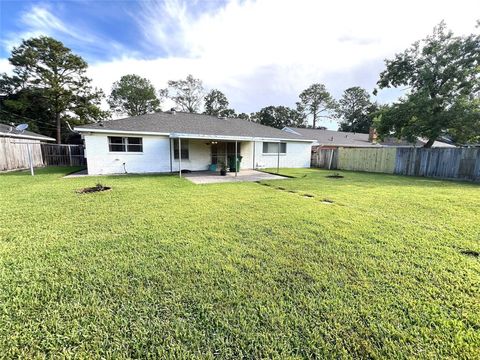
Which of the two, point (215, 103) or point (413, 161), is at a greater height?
point (215, 103)

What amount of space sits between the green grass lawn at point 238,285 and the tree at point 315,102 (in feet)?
153

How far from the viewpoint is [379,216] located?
15.7 feet

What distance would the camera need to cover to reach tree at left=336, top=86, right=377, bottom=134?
155 feet

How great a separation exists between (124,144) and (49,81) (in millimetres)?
21577

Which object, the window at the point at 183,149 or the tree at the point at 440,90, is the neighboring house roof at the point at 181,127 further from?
the tree at the point at 440,90

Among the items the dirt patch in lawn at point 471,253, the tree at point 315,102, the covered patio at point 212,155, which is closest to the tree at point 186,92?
the tree at point 315,102

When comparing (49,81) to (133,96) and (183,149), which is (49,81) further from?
(183,149)

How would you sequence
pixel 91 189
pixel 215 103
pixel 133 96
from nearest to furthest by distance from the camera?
pixel 91 189 → pixel 133 96 → pixel 215 103

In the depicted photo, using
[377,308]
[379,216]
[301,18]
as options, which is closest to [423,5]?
[301,18]

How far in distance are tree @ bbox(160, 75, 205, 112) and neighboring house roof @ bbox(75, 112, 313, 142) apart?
24707mm

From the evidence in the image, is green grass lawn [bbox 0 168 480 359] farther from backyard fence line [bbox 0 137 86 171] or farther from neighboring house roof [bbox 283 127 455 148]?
neighboring house roof [bbox 283 127 455 148]

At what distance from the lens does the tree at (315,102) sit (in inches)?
1788

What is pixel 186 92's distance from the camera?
1540 inches

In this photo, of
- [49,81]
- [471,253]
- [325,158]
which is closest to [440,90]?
[325,158]
